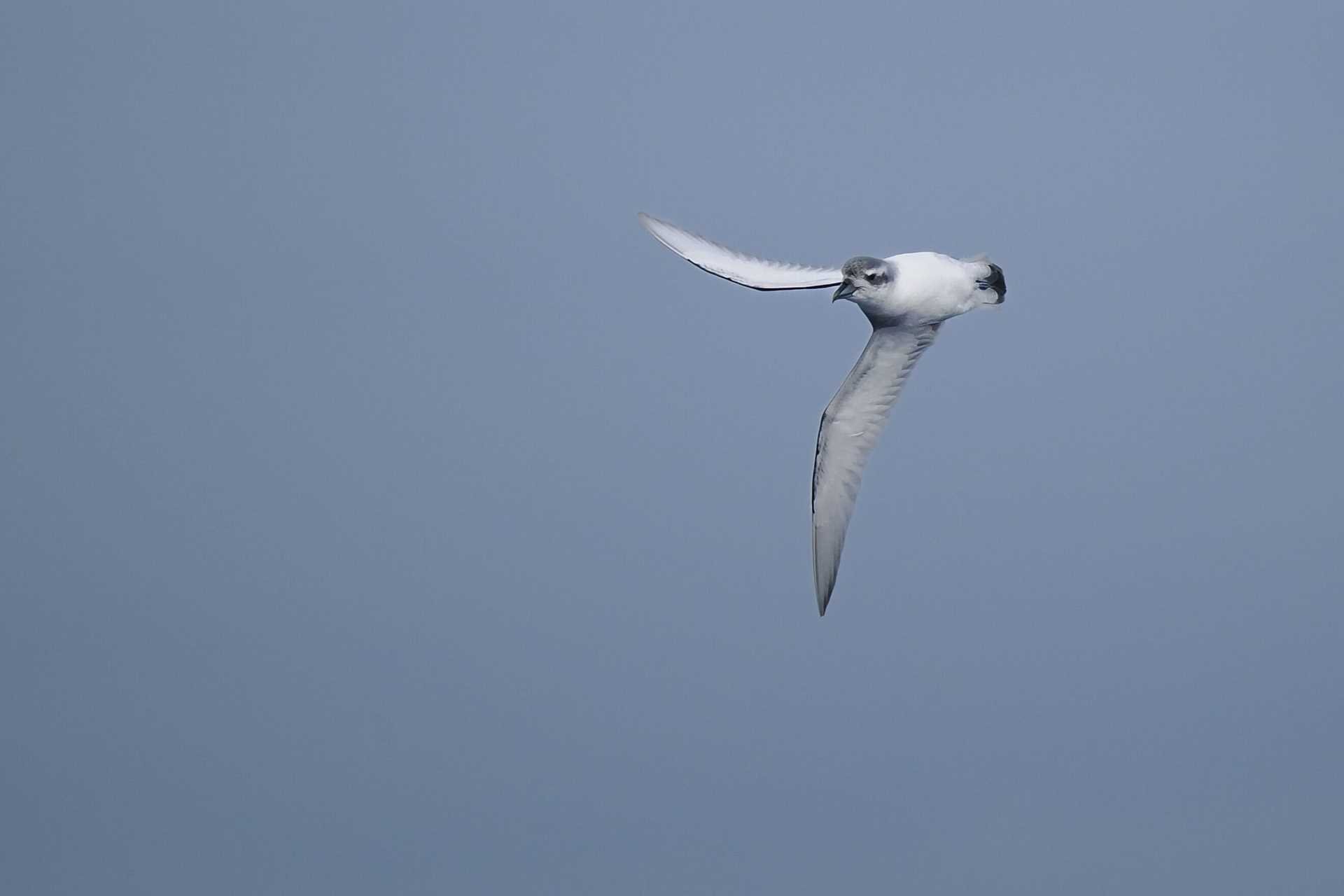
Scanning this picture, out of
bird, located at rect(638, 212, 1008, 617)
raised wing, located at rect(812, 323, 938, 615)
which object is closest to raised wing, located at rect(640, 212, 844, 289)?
bird, located at rect(638, 212, 1008, 617)

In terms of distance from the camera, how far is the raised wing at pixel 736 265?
22.3 feet

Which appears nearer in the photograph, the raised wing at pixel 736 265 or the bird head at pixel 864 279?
the bird head at pixel 864 279

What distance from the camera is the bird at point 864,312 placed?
6715 millimetres

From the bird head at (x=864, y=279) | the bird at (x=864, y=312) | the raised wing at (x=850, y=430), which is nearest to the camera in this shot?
the bird head at (x=864, y=279)

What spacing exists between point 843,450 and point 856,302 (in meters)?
0.76

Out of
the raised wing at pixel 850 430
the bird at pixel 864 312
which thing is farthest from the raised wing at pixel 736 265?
the raised wing at pixel 850 430

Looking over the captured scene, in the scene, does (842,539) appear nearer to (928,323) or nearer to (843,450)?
(843,450)

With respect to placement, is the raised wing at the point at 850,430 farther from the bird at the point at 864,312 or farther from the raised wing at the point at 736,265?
the raised wing at the point at 736,265

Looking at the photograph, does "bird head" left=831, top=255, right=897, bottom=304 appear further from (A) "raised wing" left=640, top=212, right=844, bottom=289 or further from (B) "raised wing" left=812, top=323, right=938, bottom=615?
(B) "raised wing" left=812, top=323, right=938, bottom=615

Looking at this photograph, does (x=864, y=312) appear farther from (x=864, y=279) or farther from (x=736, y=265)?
(x=736, y=265)

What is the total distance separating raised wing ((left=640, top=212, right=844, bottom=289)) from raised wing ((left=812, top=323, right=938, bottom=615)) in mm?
349

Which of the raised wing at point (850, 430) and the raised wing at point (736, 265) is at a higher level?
the raised wing at point (736, 265)

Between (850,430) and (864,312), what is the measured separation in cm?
56

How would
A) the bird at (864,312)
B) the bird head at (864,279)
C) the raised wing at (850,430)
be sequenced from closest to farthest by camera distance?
the bird head at (864,279), the bird at (864,312), the raised wing at (850,430)
